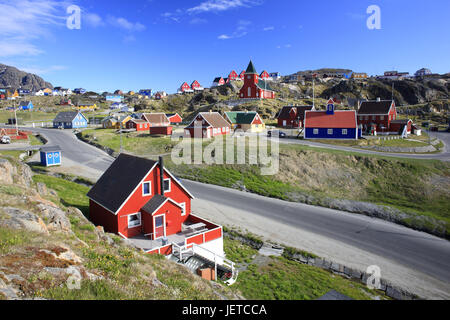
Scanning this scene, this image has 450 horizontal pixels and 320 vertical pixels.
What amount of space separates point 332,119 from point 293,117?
15514 millimetres

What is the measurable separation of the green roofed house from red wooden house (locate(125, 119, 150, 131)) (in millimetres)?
20893

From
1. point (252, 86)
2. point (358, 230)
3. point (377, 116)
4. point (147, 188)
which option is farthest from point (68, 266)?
point (252, 86)

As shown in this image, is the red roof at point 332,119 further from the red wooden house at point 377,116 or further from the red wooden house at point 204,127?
the red wooden house at point 204,127

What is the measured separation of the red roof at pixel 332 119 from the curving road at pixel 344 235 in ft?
93.0

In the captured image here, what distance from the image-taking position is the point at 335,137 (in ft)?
175

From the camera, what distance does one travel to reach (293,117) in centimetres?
6894

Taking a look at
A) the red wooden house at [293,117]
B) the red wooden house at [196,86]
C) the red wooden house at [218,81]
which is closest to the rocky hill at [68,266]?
the red wooden house at [293,117]

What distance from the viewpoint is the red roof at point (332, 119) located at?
52.8 metres

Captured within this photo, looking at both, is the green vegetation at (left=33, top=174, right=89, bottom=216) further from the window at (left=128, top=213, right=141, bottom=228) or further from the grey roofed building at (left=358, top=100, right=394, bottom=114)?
the grey roofed building at (left=358, top=100, right=394, bottom=114)

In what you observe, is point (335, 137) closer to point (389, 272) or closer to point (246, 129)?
point (246, 129)

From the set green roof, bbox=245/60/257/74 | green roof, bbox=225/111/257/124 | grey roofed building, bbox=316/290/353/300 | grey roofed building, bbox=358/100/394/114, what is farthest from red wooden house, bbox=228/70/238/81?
grey roofed building, bbox=316/290/353/300

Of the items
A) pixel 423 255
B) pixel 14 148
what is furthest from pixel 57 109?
pixel 423 255

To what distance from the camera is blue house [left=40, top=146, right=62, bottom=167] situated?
40188 mm

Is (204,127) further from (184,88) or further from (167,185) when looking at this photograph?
(184,88)
